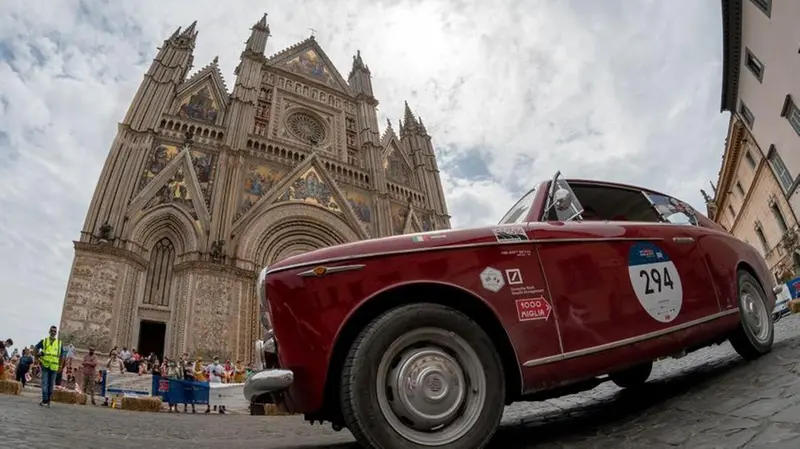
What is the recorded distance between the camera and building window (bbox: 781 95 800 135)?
43.8 ft

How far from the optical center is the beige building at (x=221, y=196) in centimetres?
1730

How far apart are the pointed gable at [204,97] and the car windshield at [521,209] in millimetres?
24185

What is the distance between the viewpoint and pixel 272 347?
231 centimetres

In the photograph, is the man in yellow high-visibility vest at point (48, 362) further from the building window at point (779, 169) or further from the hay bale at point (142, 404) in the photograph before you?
the building window at point (779, 169)

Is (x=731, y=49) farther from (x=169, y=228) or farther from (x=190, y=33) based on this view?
(x=190, y=33)

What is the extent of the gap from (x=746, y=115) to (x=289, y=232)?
22591 mm

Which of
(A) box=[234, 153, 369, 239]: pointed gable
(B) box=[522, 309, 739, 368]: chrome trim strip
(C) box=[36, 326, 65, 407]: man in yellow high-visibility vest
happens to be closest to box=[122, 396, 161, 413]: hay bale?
(C) box=[36, 326, 65, 407]: man in yellow high-visibility vest

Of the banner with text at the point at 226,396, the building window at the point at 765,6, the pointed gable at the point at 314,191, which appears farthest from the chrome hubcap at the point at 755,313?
the pointed gable at the point at 314,191

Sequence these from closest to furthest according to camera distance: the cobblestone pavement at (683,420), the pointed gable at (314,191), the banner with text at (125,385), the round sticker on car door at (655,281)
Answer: the cobblestone pavement at (683,420)
the round sticker on car door at (655,281)
the banner with text at (125,385)
the pointed gable at (314,191)

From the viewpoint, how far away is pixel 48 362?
7.48 metres

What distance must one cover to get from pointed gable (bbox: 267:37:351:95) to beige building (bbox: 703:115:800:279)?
2531 cm

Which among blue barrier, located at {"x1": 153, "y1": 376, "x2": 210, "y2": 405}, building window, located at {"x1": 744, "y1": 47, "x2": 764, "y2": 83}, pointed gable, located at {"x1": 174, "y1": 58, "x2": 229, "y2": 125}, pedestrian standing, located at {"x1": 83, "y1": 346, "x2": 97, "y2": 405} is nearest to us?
blue barrier, located at {"x1": 153, "y1": 376, "x2": 210, "y2": 405}

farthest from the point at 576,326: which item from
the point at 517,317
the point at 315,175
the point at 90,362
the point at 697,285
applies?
the point at 315,175

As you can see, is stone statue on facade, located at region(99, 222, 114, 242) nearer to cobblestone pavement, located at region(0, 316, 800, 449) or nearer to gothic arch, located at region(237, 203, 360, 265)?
gothic arch, located at region(237, 203, 360, 265)
